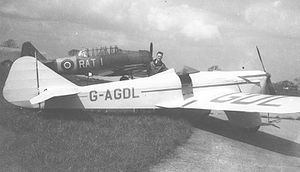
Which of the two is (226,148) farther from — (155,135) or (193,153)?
(155,135)

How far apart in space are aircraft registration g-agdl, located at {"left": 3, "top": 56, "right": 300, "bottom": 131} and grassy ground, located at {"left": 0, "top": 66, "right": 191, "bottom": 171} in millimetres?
338

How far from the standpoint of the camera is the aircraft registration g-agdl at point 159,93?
21.9ft

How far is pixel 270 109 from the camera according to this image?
598cm

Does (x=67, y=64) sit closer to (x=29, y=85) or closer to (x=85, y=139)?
(x=29, y=85)

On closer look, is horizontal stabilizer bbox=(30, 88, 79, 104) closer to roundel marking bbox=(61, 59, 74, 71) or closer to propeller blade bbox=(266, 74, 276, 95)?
propeller blade bbox=(266, 74, 276, 95)

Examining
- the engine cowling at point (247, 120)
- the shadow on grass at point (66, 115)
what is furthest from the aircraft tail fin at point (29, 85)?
the engine cowling at point (247, 120)

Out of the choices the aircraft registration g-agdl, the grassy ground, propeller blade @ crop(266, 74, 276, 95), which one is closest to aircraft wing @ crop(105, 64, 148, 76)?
Result: the aircraft registration g-agdl

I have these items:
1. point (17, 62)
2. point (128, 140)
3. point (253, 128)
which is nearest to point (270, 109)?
point (253, 128)

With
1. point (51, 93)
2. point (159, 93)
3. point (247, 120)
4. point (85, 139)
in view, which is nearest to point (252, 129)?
point (247, 120)

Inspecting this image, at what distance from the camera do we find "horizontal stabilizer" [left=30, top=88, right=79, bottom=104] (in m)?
6.34

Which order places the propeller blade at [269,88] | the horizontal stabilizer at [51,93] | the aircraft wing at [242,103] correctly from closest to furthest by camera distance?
the aircraft wing at [242,103] → the horizontal stabilizer at [51,93] → the propeller blade at [269,88]

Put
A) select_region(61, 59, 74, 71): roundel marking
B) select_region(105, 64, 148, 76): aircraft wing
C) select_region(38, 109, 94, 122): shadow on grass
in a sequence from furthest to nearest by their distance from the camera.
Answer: select_region(105, 64, 148, 76): aircraft wing < select_region(61, 59, 74, 71): roundel marking < select_region(38, 109, 94, 122): shadow on grass

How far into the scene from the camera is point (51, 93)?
Answer: 262 inches

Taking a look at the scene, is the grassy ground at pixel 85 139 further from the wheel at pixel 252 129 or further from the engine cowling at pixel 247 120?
the wheel at pixel 252 129
